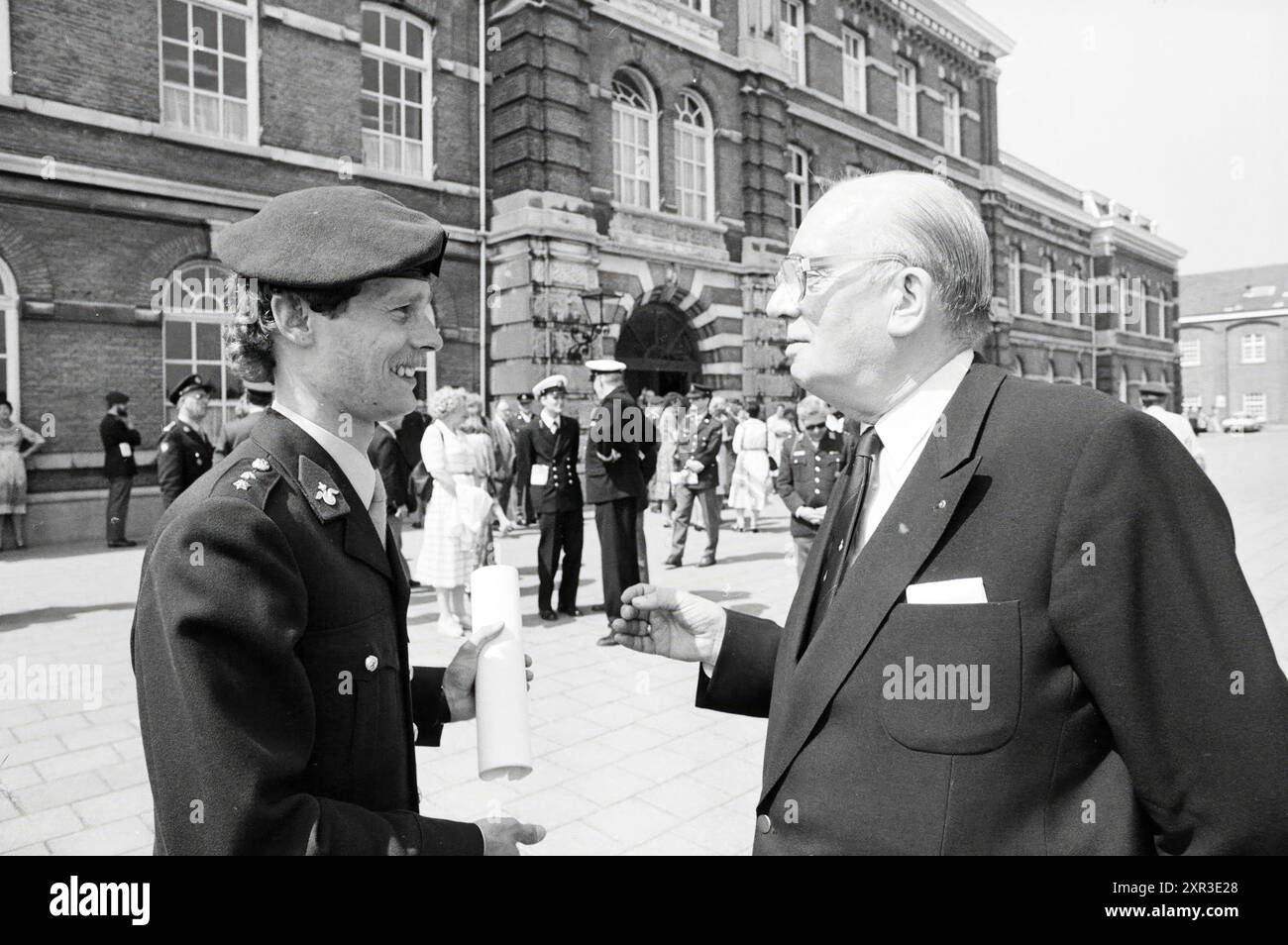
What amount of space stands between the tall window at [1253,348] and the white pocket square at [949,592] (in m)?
44.2

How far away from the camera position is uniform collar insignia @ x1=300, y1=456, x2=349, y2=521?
1.36 m

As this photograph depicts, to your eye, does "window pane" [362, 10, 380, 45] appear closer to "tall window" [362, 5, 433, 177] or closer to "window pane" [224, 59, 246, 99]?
"tall window" [362, 5, 433, 177]

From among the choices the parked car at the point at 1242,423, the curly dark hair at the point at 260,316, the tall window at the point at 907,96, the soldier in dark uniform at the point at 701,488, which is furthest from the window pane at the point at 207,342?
the parked car at the point at 1242,423

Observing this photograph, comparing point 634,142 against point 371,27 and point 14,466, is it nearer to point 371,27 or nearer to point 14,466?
point 371,27

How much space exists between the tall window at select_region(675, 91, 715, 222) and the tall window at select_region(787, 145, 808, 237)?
2.55 meters

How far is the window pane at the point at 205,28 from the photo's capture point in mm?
11383

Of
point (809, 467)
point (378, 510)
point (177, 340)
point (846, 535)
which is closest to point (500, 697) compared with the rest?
point (378, 510)

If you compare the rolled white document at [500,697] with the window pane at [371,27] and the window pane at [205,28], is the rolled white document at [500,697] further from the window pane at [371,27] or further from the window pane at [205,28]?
the window pane at [371,27]

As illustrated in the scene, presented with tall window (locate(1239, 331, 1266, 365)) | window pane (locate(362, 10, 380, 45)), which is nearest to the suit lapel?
window pane (locate(362, 10, 380, 45))

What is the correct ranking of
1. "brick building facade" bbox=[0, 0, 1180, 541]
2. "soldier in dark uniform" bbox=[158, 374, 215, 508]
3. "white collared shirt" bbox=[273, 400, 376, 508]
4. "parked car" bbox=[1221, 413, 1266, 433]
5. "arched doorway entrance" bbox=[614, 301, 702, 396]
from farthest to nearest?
"parked car" bbox=[1221, 413, 1266, 433], "arched doorway entrance" bbox=[614, 301, 702, 396], "brick building facade" bbox=[0, 0, 1180, 541], "soldier in dark uniform" bbox=[158, 374, 215, 508], "white collared shirt" bbox=[273, 400, 376, 508]

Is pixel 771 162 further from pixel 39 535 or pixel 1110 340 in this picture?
pixel 1110 340
